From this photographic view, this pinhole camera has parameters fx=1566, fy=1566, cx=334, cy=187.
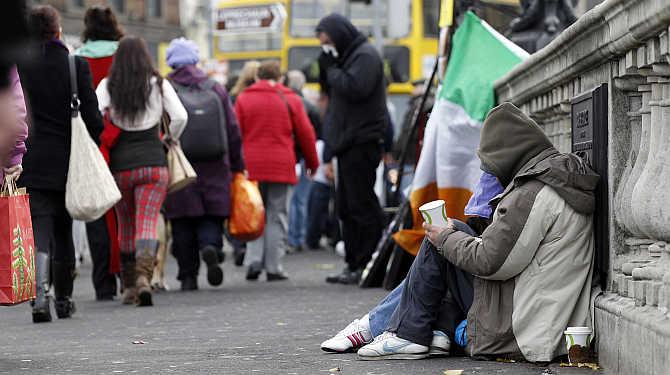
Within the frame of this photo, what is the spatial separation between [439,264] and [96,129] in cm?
415

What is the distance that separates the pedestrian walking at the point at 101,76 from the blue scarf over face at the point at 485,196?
520 centimetres

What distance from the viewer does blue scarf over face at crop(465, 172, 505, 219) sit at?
7.40 meters

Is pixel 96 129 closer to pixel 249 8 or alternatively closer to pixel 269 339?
pixel 269 339

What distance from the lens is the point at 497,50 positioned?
11391mm

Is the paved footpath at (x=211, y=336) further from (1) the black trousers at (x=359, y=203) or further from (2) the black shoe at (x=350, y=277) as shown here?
(1) the black trousers at (x=359, y=203)

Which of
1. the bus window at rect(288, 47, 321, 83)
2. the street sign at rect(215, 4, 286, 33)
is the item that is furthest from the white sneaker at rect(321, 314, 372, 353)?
the bus window at rect(288, 47, 321, 83)

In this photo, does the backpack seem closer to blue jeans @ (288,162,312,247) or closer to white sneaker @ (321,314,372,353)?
white sneaker @ (321,314,372,353)

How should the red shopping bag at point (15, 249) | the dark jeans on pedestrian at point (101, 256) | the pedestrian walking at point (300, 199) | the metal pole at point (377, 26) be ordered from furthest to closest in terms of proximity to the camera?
the metal pole at point (377, 26), the pedestrian walking at point (300, 199), the dark jeans on pedestrian at point (101, 256), the red shopping bag at point (15, 249)

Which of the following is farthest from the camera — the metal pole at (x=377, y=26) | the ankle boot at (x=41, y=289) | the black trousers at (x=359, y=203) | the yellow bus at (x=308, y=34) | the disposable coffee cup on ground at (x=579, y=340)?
the yellow bus at (x=308, y=34)

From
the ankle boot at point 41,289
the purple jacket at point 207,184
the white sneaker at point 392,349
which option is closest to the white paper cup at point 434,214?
the white sneaker at point 392,349

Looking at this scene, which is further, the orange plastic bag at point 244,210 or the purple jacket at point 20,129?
the orange plastic bag at point 244,210

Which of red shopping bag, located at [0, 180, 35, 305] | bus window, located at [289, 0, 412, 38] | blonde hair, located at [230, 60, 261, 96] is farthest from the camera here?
bus window, located at [289, 0, 412, 38]

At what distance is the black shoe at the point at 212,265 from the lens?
1307cm

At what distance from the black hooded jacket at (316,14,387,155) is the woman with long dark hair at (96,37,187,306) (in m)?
1.92
